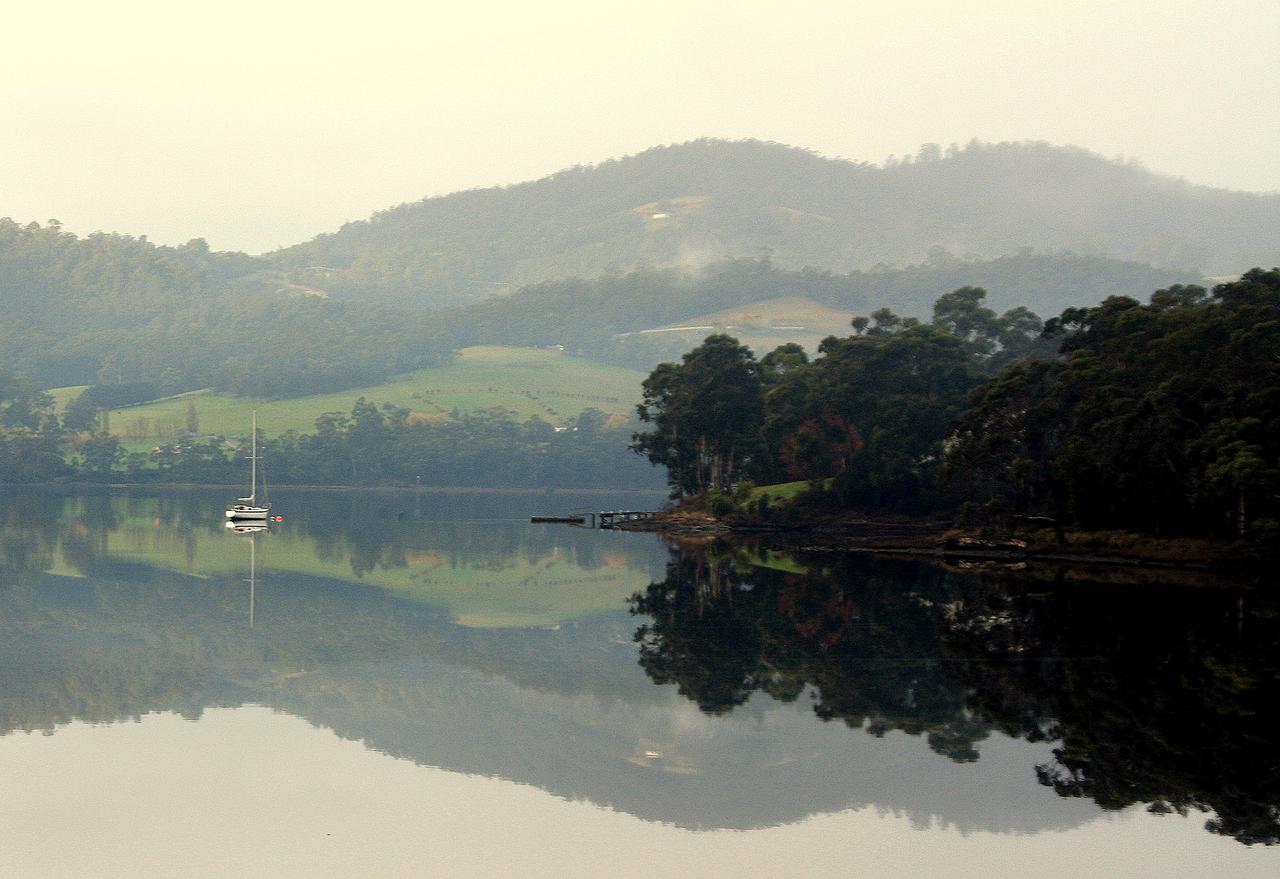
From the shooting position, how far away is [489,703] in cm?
4472

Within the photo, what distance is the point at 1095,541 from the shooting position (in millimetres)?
91938

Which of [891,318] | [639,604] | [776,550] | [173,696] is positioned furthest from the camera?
[891,318]

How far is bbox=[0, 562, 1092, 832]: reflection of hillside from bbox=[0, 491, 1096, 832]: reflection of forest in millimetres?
86

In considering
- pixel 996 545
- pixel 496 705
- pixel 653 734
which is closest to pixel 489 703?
pixel 496 705

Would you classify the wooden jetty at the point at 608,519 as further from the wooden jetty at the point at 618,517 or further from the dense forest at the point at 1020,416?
the dense forest at the point at 1020,416

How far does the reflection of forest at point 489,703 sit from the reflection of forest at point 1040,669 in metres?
1.70

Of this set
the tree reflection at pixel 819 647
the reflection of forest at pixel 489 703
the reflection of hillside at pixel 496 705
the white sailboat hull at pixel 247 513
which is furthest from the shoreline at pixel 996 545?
the white sailboat hull at pixel 247 513

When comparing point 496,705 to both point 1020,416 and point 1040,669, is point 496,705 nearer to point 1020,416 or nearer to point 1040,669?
point 1040,669

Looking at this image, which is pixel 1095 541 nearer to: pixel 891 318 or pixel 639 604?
pixel 639 604

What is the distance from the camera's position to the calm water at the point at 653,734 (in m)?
28.0

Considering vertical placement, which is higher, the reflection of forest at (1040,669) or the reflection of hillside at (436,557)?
the reflection of forest at (1040,669)

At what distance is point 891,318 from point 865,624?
103909mm

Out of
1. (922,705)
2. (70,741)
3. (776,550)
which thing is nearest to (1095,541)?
(776,550)

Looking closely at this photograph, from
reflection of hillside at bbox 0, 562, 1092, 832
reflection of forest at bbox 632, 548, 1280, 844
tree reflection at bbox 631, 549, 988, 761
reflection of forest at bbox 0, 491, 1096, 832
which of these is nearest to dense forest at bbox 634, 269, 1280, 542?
reflection of forest at bbox 632, 548, 1280, 844
